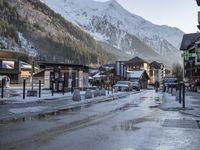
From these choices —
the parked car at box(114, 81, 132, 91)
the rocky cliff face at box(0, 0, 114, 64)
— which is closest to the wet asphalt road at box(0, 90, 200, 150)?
the parked car at box(114, 81, 132, 91)

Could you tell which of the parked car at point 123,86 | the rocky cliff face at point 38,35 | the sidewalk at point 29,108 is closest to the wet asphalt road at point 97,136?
the sidewalk at point 29,108

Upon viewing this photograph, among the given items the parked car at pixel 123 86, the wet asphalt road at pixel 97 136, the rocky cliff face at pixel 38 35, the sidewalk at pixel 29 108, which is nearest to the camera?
the wet asphalt road at pixel 97 136

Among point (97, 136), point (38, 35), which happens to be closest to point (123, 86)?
point (97, 136)

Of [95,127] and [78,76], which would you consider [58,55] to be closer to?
[78,76]

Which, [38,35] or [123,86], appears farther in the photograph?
[38,35]

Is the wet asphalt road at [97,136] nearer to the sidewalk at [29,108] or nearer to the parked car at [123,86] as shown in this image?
the sidewalk at [29,108]

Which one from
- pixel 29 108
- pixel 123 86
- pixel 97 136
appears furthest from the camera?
pixel 123 86

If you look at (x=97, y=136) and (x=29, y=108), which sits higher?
(x=29, y=108)

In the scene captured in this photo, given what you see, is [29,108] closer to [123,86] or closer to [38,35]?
[123,86]

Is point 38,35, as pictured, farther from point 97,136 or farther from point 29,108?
point 97,136

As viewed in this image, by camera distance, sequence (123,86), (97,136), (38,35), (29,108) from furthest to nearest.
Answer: (38,35) < (123,86) < (29,108) < (97,136)

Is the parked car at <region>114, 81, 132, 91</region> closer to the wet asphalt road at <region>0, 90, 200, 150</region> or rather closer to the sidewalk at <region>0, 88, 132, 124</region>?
the sidewalk at <region>0, 88, 132, 124</region>

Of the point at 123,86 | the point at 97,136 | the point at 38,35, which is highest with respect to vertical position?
the point at 38,35

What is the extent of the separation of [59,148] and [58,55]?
164 m
